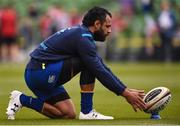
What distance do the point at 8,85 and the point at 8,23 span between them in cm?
1336

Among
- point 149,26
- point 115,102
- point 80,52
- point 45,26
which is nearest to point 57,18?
point 45,26

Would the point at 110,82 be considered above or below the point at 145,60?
above

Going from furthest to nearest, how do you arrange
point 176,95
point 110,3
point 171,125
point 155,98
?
point 110,3 < point 176,95 < point 155,98 < point 171,125

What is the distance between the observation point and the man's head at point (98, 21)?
10.4 m

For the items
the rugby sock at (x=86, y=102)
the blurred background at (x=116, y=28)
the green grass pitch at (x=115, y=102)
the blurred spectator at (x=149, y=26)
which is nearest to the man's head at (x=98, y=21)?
the rugby sock at (x=86, y=102)

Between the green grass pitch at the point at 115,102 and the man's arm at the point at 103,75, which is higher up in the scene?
the man's arm at the point at 103,75

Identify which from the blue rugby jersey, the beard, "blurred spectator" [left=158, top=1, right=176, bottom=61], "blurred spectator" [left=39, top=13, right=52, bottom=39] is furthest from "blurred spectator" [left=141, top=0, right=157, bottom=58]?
the blue rugby jersey

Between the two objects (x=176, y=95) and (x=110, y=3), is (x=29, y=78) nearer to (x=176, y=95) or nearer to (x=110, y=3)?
(x=176, y=95)

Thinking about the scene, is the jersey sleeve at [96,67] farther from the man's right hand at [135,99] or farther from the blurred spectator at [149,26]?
the blurred spectator at [149,26]

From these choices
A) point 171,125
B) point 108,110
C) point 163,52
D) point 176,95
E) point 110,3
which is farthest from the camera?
point 110,3

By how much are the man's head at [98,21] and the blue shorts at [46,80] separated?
1.99ft

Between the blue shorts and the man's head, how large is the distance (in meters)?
0.61

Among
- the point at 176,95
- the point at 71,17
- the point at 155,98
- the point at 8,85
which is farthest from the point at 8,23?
the point at 155,98

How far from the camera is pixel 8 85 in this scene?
63.9ft
